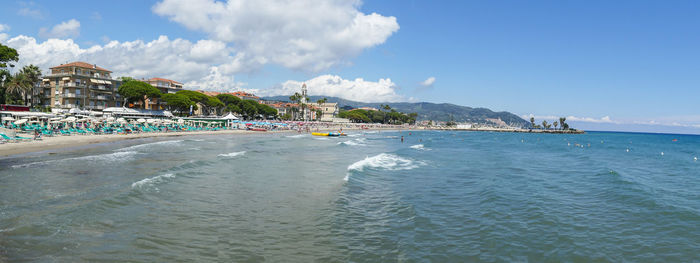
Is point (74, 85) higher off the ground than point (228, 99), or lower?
lower

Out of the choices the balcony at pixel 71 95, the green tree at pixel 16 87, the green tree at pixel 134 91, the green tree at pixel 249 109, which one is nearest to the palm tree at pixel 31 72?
the green tree at pixel 16 87

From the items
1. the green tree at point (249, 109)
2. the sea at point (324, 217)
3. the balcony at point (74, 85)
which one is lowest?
the sea at point (324, 217)

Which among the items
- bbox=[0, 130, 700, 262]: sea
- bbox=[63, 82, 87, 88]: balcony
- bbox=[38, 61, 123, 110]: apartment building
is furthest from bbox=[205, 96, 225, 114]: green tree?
bbox=[0, 130, 700, 262]: sea

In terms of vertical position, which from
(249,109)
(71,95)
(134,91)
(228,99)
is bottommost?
(249,109)

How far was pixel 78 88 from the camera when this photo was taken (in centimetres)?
6319

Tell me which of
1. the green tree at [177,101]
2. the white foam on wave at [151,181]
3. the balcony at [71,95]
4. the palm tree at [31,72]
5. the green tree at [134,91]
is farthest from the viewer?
the green tree at [177,101]

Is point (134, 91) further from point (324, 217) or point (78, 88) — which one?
point (324, 217)

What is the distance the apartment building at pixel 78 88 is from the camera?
62.9 m

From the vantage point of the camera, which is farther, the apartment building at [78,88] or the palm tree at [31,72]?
the apartment building at [78,88]

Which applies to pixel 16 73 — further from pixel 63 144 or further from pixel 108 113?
pixel 63 144

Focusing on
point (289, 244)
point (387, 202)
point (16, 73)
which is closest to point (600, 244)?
point (387, 202)

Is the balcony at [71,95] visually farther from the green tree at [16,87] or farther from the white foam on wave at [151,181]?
Result: the white foam on wave at [151,181]

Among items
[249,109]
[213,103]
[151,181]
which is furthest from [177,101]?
[151,181]

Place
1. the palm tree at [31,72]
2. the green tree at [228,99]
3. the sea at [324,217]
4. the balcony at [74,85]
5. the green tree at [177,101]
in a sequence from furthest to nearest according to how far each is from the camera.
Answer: the green tree at [228,99], the green tree at [177,101], the balcony at [74,85], the palm tree at [31,72], the sea at [324,217]
